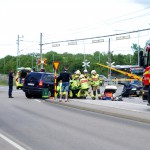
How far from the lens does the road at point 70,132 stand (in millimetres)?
10203

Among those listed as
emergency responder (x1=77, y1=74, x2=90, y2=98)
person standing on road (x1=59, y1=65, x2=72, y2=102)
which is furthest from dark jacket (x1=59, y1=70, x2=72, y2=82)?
emergency responder (x1=77, y1=74, x2=90, y2=98)

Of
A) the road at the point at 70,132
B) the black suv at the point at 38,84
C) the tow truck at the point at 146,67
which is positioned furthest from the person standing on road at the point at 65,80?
the road at the point at 70,132

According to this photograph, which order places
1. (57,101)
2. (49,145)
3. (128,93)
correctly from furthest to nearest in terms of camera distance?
(128,93) → (57,101) → (49,145)

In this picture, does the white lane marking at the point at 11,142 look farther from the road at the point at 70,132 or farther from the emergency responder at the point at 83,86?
the emergency responder at the point at 83,86

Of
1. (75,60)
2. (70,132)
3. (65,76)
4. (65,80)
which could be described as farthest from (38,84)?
(75,60)

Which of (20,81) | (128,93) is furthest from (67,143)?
(20,81)

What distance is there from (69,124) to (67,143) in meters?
3.80

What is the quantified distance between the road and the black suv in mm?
10280

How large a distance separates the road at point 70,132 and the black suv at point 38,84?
1028 cm

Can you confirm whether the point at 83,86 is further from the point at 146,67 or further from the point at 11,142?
the point at 11,142

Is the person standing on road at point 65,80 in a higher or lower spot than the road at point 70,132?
higher

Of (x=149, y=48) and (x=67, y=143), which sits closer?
(x=67, y=143)

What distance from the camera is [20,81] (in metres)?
45.6

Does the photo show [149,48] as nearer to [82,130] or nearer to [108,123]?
[108,123]
